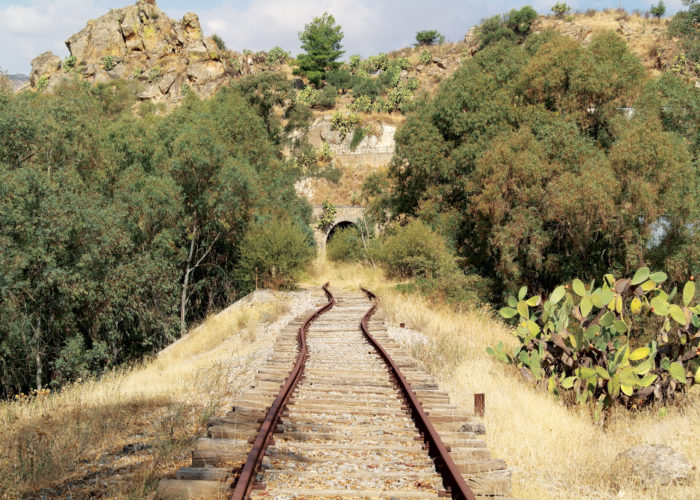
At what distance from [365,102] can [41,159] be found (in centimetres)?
4325

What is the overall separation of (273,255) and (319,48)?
61.3 meters

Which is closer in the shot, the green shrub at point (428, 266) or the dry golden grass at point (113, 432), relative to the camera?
the dry golden grass at point (113, 432)

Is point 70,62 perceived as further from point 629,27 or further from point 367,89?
point 629,27

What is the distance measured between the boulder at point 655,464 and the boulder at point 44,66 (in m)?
79.6

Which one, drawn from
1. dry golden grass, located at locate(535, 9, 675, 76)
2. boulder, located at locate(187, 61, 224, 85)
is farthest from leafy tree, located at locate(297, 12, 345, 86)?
dry golden grass, located at locate(535, 9, 675, 76)

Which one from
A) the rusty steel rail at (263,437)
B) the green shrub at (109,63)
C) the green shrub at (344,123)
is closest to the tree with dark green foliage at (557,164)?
the rusty steel rail at (263,437)

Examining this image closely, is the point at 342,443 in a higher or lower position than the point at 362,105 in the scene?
lower

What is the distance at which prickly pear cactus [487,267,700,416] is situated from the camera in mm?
7582

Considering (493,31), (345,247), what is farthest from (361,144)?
(493,31)

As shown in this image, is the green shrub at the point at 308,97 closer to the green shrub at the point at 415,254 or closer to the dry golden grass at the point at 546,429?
the green shrub at the point at 415,254

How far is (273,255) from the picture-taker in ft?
66.4

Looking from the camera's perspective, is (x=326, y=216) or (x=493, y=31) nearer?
(x=326, y=216)

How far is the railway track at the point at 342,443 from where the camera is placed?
402cm

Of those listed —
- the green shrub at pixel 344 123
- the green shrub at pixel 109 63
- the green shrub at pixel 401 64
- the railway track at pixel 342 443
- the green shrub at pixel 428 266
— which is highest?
the green shrub at pixel 401 64
